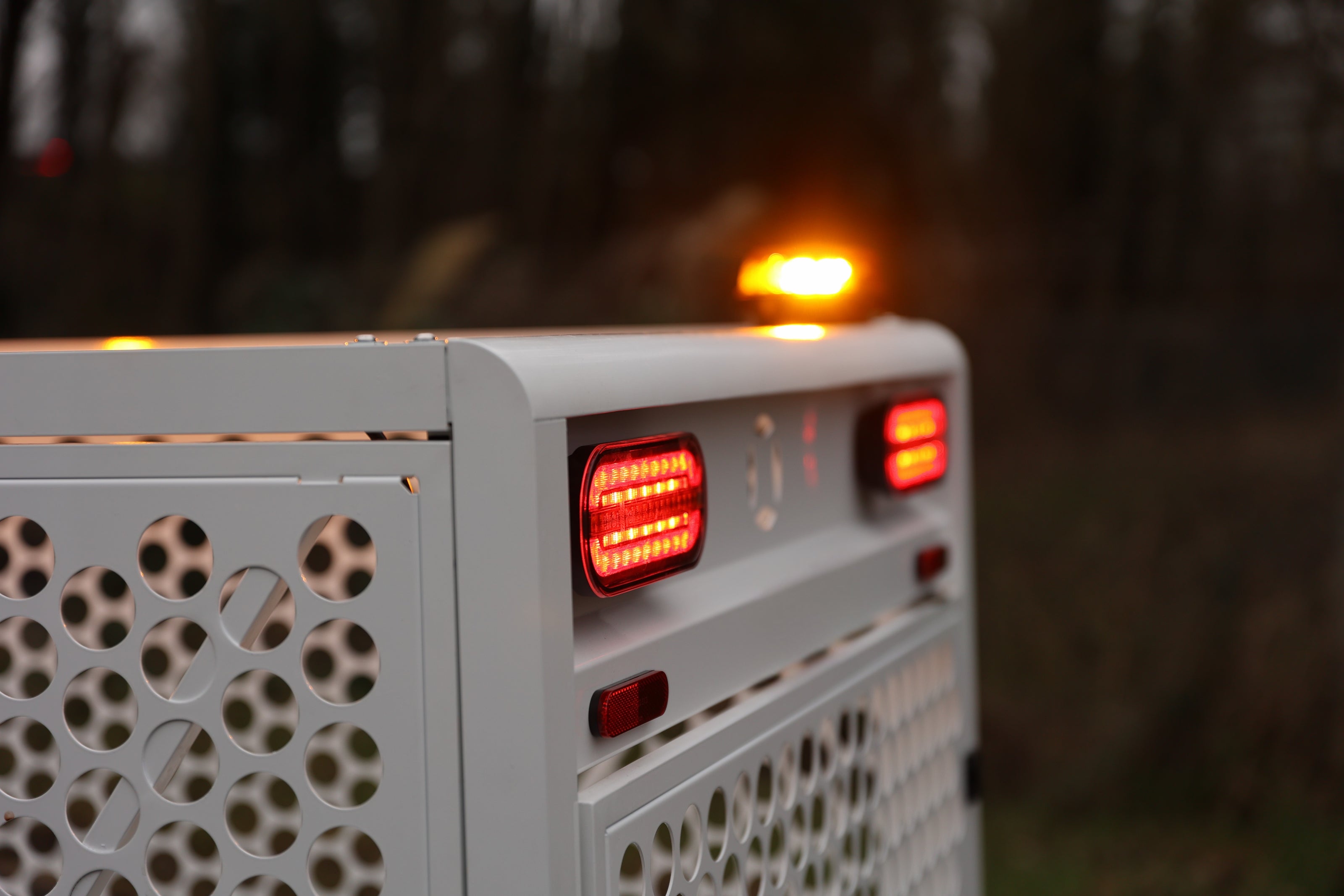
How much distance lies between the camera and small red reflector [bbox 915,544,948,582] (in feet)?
5.54

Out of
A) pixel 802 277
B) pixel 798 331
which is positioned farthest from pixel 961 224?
pixel 798 331

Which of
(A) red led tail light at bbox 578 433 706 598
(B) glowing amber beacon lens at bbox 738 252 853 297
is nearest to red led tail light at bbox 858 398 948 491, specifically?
(B) glowing amber beacon lens at bbox 738 252 853 297

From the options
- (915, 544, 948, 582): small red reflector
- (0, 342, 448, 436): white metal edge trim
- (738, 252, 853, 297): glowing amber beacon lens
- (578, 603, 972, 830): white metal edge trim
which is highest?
(738, 252, 853, 297): glowing amber beacon lens

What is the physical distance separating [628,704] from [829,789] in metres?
0.44

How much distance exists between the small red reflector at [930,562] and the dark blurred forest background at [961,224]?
9.09 feet

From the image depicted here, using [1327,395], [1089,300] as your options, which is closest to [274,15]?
[1089,300]

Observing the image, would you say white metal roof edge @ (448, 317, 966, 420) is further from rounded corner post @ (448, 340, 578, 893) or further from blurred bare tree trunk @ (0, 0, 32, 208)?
blurred bare tree trunk @ (0, 0, 32, 208)

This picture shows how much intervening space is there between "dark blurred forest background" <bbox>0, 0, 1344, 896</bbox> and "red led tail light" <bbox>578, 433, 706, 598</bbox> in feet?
11.5

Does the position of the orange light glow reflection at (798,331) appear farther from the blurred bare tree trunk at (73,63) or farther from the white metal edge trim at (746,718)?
the blurred bare tree trunk at (73,63)

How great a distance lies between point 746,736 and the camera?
1.17 metres

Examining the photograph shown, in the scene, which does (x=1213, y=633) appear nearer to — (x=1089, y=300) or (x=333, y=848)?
(x=1089, y=300)

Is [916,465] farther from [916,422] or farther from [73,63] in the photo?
[73,63]

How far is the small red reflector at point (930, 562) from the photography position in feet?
5.54

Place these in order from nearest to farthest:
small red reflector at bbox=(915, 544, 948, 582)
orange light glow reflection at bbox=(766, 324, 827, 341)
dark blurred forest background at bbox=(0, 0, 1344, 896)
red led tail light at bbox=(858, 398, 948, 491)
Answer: orange light glow reflection at bbox=(766, 324, 827, 341) < red led tail light at bbox=(858, 398, 948, 491) < small red reflector at bbox=(915, 544, 948, 582) < dark blurred forest background at bbox=(0, 0, 1344, 896)
